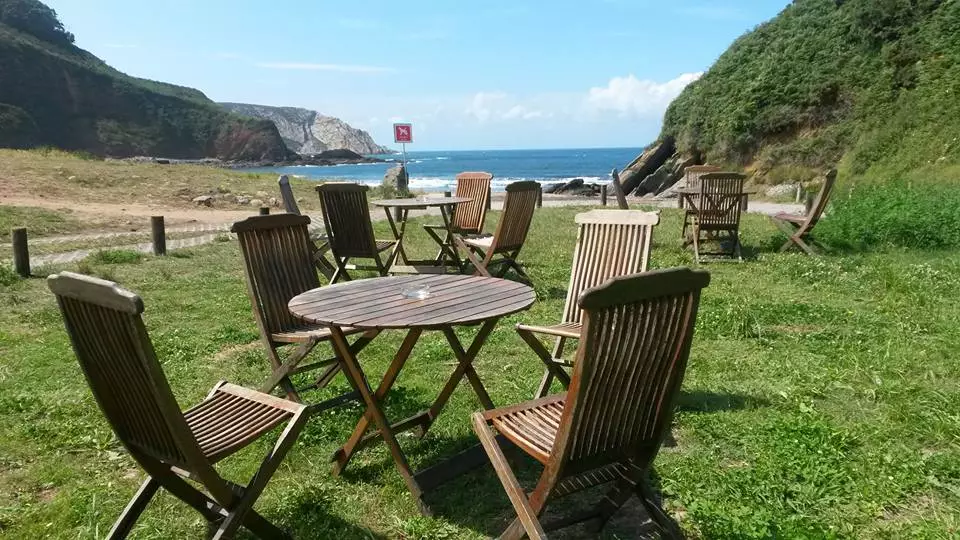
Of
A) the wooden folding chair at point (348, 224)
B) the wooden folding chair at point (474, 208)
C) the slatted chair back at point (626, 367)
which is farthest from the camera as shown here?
the wooden folding chair at point (474, 208)

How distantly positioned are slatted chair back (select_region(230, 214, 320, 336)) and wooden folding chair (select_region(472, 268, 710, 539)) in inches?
75.9

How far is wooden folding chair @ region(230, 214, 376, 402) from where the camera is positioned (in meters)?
3.89

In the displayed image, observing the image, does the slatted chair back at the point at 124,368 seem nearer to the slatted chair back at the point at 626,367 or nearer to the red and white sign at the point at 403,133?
the slatted chair back at the point at 626,367

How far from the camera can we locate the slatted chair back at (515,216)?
7110 millimetres

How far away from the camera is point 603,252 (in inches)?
168

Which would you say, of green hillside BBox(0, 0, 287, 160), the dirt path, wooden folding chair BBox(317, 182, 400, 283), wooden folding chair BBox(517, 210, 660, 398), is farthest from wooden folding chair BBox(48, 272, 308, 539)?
green hillside BBox(0, 0, 287, 160)

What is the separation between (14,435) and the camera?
3885mm

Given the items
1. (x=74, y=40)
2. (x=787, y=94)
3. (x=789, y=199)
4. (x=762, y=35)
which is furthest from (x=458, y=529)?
(x=74, y=40)

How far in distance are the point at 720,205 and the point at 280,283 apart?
23.1 ft

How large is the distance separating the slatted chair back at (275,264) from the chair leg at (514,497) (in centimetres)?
190

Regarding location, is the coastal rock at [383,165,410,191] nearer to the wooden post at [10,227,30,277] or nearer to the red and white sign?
the red and white sign

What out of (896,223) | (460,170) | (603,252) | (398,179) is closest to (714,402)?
(603,252)

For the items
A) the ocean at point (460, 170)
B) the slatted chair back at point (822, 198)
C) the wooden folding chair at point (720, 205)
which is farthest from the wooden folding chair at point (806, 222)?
the ocean at point (460, 170)

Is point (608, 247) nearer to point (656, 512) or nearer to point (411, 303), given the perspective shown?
point (411, 303)
